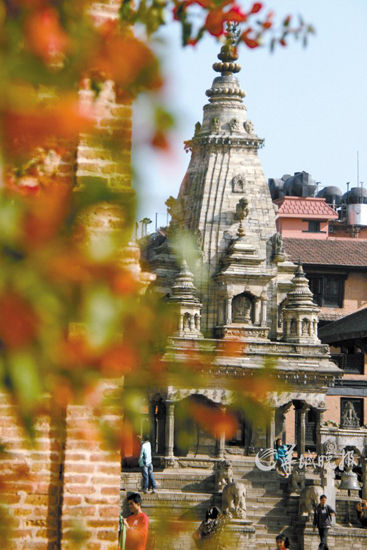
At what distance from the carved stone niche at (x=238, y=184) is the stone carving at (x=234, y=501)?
62.6 feet

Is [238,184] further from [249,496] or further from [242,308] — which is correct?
[249,496]

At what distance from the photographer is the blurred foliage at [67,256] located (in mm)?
4656

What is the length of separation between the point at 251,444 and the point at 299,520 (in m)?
12.8

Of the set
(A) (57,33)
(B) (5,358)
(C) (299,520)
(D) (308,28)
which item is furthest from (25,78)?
(C) (299,520)

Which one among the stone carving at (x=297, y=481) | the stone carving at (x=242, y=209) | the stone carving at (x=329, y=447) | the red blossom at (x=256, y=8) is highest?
the stone carving at (x=242, y=209)

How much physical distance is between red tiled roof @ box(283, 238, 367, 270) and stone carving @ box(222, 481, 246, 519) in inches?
1077

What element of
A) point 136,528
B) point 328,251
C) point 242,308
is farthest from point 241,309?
point 136,528

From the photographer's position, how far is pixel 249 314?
54062 millimetres

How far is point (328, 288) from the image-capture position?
2564 inches

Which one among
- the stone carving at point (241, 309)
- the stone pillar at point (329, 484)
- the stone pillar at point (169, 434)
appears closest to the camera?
the stone pillar at point (329, 484)

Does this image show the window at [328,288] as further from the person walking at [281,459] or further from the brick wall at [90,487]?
the brick wall at [90,487]

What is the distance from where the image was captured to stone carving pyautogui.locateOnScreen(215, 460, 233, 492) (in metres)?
40.2

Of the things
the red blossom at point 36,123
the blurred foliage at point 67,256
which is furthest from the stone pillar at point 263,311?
the red blossom at point 36,123

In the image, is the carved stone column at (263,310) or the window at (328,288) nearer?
the carved stone column at (263,310)
